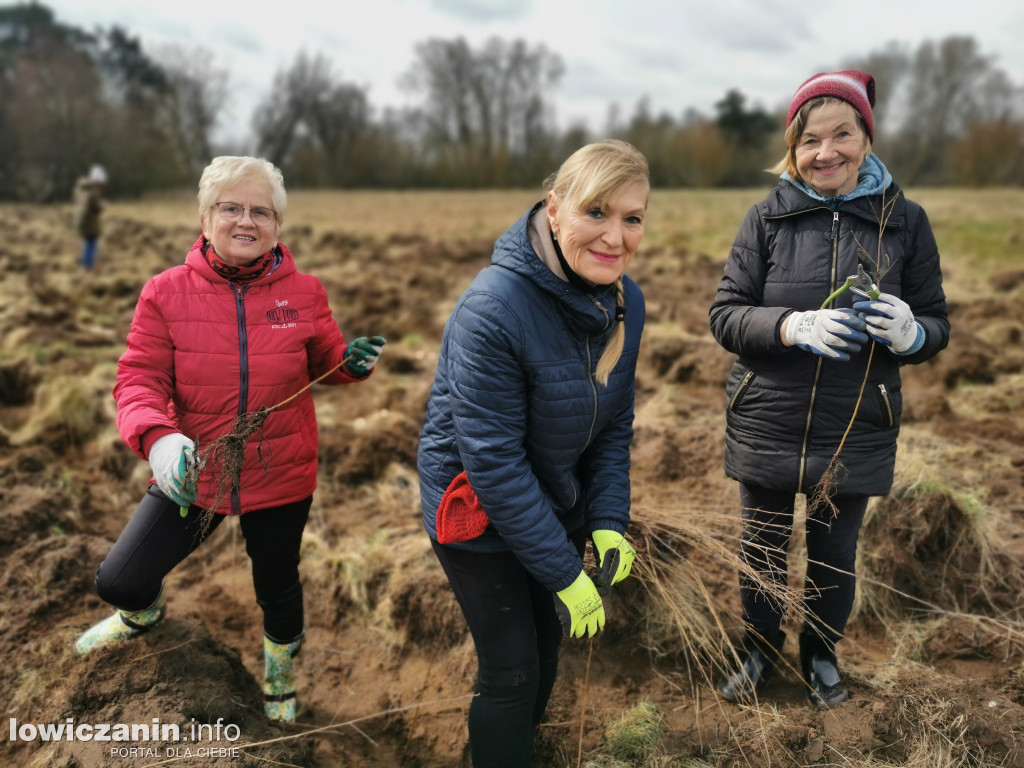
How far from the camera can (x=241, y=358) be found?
225 cm

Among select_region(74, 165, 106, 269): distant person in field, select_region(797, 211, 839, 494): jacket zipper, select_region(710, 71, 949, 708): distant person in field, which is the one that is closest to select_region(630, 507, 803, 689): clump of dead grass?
select_region(710, 71, 949, 708): distant person in field

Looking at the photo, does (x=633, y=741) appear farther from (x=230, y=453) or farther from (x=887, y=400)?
(x=230, y=453)

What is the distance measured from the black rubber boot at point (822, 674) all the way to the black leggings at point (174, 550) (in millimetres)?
1831

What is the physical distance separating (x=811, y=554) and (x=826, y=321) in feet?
2.93

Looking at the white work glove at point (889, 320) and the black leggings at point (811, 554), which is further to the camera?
the black leggings at point (811, 554)

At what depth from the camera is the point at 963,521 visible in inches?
129

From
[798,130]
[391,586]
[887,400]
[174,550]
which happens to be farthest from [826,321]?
[391,586]

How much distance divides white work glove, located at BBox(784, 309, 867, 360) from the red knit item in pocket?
1009 mm

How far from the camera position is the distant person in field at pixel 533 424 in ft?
5.78

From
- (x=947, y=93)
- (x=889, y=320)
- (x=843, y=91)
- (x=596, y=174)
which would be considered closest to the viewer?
(x=596, y=174)

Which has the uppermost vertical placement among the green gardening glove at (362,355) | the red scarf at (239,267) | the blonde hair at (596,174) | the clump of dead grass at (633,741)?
the blonde hair at (596,174)

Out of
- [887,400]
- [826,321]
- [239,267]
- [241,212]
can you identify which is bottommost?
[887,400]

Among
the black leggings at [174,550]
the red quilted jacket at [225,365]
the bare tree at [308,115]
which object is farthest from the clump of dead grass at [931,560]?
the bare tree at [308,115]

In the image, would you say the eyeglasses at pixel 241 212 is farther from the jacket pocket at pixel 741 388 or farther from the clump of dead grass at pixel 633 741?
the clump of dead grass at pixel 633 741
